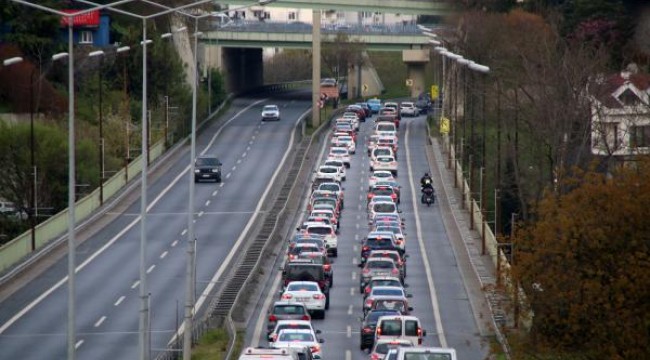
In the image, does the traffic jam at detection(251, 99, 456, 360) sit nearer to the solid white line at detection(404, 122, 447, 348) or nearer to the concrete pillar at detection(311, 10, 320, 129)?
the solid white line at detection(404, 122, 447, 348)

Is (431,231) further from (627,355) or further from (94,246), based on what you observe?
(627,355)

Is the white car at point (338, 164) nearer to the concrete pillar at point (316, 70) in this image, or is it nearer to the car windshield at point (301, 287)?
the concrete pillar at point (316, 70)

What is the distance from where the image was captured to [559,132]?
6806cm

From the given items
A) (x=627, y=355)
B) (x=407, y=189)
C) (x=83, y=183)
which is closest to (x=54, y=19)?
(x=83, y=183)

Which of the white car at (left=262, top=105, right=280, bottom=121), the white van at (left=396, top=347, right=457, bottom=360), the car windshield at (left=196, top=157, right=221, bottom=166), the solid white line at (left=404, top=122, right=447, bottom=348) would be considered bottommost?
the solid white line at (left=404, top=122, right=447, bottom=348)

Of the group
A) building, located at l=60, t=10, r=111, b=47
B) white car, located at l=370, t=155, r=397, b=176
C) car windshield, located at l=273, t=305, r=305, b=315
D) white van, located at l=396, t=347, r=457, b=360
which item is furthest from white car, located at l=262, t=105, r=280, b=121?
white van, located at l=396, t=347, r=457, b=360

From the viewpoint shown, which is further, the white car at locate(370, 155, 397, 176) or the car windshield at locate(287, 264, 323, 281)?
the white car at locate(370, 155, 397, 176)

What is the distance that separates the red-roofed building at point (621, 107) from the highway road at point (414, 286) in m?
8.63

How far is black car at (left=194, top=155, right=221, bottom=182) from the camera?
90.2 meters

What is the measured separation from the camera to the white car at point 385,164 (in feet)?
314

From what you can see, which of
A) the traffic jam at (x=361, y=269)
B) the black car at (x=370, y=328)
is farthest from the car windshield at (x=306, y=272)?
the black car at (x=370, y=328)

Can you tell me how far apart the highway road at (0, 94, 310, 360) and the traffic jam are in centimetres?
318

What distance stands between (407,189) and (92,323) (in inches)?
1540

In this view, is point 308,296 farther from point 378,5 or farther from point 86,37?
point 378,5
